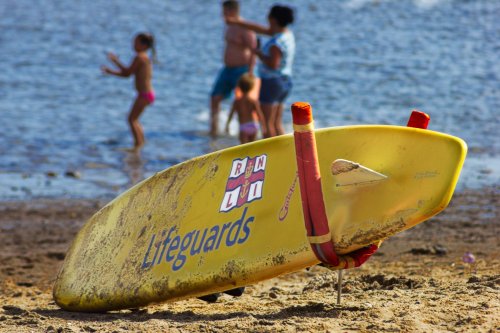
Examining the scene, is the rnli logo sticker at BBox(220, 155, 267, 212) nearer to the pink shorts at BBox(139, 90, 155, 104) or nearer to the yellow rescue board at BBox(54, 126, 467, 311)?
the yellow rescue board at BBox(54, 126, 467, 311)

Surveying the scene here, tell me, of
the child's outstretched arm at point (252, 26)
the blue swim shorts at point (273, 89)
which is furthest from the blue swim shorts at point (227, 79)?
the blue swim shorts at point (273, 89)

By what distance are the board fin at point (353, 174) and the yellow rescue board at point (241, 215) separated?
0.11 ft

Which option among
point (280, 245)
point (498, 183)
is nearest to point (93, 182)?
point (498, 183)

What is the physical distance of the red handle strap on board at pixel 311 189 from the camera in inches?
180

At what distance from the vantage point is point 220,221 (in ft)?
17.1

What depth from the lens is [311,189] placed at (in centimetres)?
462

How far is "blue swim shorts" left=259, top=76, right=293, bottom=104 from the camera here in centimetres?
1047

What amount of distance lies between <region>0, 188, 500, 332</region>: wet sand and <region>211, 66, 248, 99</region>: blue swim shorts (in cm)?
386

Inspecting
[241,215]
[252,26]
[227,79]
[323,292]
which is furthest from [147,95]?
[241,215]

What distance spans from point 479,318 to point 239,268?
1121 mm

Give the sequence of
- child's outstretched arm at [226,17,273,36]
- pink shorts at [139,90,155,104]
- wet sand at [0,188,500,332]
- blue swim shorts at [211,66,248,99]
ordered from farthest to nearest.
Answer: blue swim shorts at [211,66,248,99]
pink shorts at [139,90,155,104]
child's outstretched arm at [226,17,273,36]
wet sand at [0,188,500,332]

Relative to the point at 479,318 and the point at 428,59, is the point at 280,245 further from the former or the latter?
the point at 428,59

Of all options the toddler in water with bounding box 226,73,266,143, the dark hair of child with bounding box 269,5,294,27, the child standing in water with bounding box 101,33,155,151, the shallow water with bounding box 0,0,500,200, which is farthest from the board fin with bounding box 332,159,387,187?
the child standing in water with bounding box 101,33,155,151

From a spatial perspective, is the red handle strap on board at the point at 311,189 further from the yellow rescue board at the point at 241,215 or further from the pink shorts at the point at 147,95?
the pink shorts at the point at 147,95
